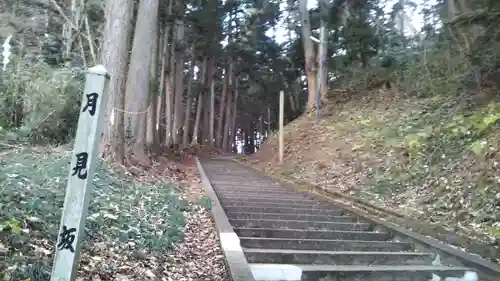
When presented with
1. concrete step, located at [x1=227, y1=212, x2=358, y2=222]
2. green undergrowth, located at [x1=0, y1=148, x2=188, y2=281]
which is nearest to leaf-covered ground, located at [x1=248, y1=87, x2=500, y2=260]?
concrete step, located at [x1=227, y1=212, x2=358, y2=222]

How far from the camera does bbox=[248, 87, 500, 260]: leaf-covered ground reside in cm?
664

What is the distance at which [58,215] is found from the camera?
169 inches

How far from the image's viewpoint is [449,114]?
33.8 feet

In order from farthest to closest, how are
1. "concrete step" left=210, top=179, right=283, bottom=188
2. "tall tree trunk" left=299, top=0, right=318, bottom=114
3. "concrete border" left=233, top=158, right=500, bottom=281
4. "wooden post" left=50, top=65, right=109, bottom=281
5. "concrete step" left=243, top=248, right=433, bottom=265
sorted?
"tall tree trunk" left=299, top=0, right=318, bottom=114 → "concrete step" left=210, top=179, right=283, bottom=188 → "concrete step" left=243, top=248, right=433, bottom=265 → "concrete border" left=233, top=158, right=500, bottom=281 → "wooden post" left=50, top=65, right=109, bottom=281

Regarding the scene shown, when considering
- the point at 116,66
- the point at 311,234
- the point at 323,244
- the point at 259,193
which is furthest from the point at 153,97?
the point at 323,244

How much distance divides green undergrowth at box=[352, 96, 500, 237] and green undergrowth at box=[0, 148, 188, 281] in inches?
168

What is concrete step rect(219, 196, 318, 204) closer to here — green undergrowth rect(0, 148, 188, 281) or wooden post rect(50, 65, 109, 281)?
green undergrowth rect(0, 148, 188, 281)

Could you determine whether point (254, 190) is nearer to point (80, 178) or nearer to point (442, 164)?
point (442, 164)

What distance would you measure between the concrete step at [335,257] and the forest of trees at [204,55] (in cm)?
424

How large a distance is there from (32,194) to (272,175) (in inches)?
402

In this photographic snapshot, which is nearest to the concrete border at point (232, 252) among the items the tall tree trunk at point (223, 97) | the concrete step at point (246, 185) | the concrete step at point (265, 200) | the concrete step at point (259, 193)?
the concrete step at point (265, 200)

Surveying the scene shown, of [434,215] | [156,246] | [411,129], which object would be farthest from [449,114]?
[156,246]

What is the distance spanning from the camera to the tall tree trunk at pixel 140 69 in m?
10.5

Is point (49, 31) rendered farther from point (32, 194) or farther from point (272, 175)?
point (32, 194)
